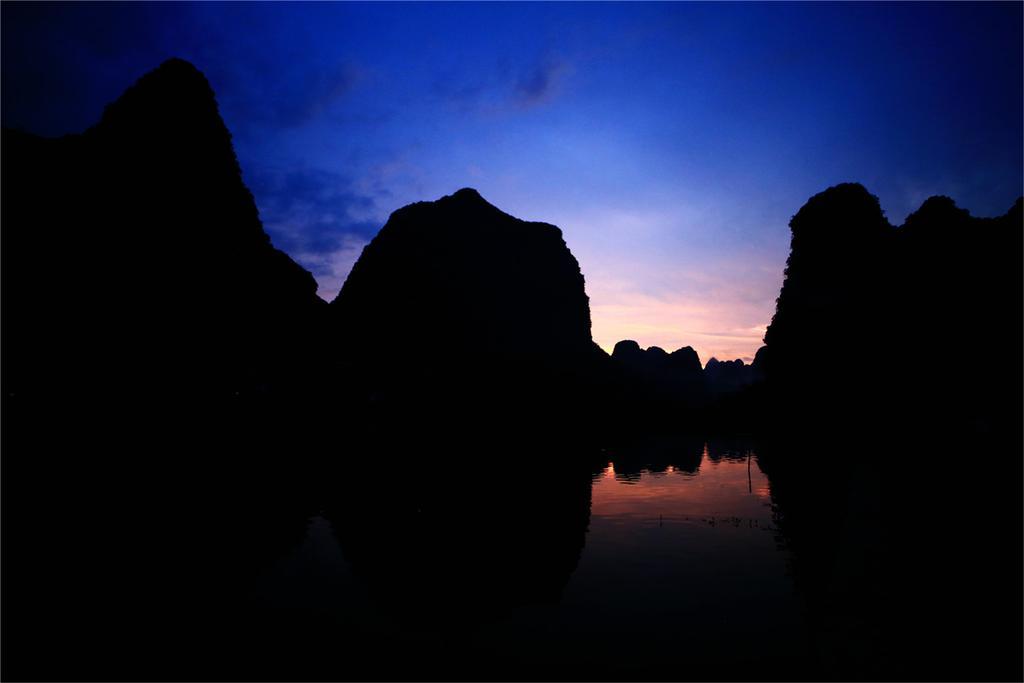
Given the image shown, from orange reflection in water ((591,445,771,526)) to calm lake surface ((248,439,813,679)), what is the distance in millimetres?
312

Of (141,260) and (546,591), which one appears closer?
(546,591)

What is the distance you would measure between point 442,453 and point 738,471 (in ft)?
113

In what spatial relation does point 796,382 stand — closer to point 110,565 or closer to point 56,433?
point 110,565

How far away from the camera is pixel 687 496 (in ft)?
114

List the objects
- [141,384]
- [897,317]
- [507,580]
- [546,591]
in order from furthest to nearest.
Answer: [897,317], [141,384], [507,580], [546,591]

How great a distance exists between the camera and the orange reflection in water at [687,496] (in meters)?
28.1

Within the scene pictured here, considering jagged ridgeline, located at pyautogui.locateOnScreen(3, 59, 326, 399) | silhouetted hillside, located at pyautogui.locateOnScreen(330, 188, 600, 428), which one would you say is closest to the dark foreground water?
jagged ridgeline, located at pyautogui.locateOnScreen(3, 59, 326, 399)

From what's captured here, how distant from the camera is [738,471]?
163 ft

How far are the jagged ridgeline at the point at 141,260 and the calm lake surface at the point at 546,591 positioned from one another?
58.2m

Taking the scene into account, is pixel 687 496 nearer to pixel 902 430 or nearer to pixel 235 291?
pixel 902 430

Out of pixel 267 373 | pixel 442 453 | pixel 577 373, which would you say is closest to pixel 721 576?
pixel 442 453

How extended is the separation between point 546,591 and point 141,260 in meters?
86.1

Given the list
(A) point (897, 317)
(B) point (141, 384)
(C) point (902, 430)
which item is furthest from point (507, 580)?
(A) point (897, 317)

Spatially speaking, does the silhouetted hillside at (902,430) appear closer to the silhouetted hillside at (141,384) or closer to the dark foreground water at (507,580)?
the dark foreground water at (507,580)
